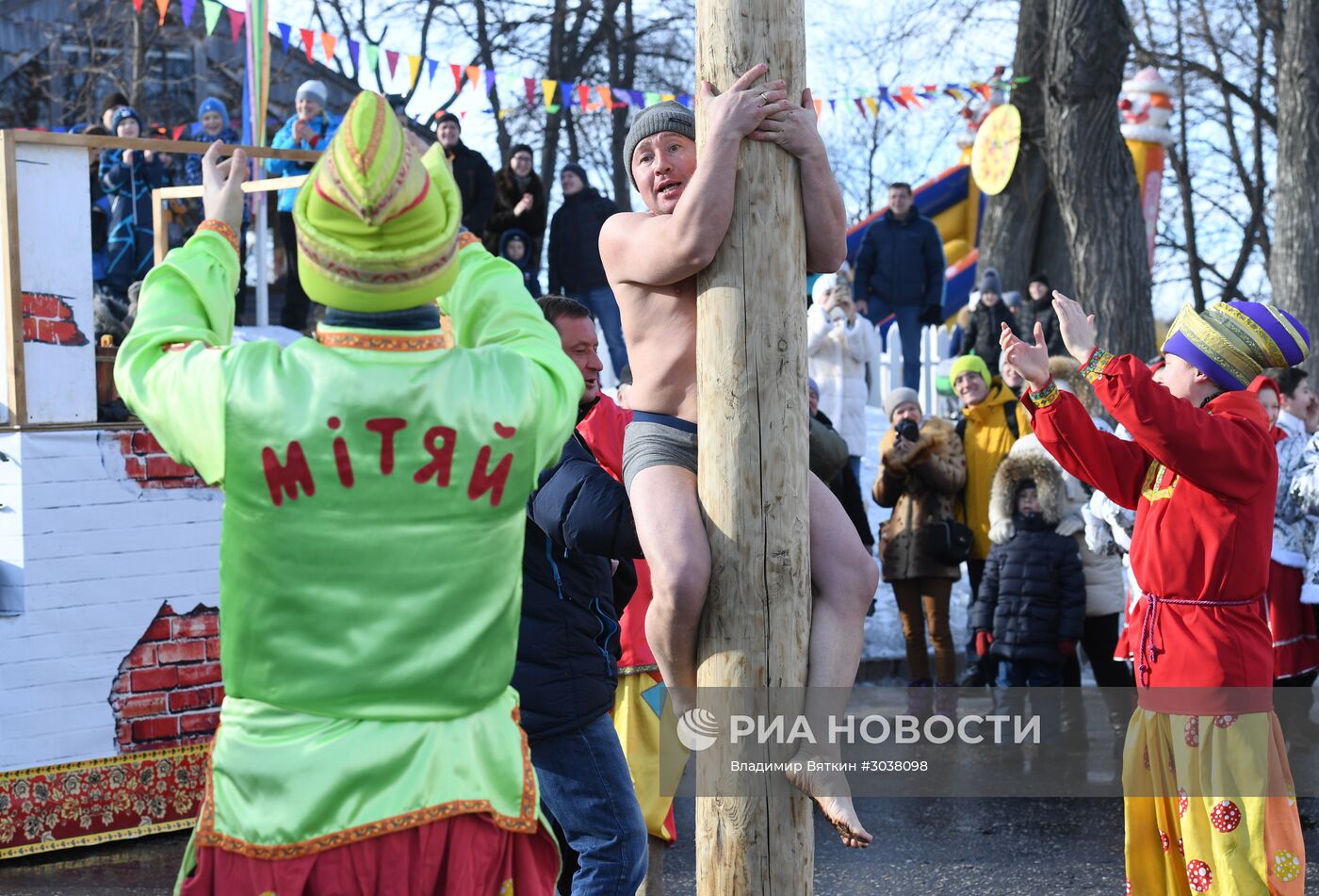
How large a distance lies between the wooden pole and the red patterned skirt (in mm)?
768

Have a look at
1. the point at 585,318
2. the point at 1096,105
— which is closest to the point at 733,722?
the point at 585,318

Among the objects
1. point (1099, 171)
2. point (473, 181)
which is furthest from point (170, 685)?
point (1099, 171)

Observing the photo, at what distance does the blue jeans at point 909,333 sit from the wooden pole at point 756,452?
11076mm

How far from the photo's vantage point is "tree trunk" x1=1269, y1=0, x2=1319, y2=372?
46.2 feet

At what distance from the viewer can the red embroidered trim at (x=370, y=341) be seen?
9.05ft

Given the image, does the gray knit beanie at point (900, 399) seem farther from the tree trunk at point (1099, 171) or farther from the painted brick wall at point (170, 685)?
the tree trunk at point (1099, 171)

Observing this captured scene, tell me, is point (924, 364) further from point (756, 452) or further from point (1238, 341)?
point (756, 452)

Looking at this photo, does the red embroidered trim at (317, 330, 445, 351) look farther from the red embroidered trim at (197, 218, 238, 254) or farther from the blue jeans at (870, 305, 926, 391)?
the blue jeans at (870, 305, 926, 391)

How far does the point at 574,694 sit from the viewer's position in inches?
154

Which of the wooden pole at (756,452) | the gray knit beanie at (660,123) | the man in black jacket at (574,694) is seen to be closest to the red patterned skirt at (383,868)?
the wooden pole at (756,452)

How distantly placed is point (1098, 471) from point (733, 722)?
1810 millimetres

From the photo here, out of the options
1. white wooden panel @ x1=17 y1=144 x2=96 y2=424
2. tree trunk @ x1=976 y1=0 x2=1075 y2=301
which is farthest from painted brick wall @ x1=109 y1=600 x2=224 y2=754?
tree trunk @ x1=976 y1=0 x2=1075 y2=301

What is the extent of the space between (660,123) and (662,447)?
29.9 inches

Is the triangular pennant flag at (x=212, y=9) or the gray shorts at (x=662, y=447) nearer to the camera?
the gray shorts at (x=662, y=447)
